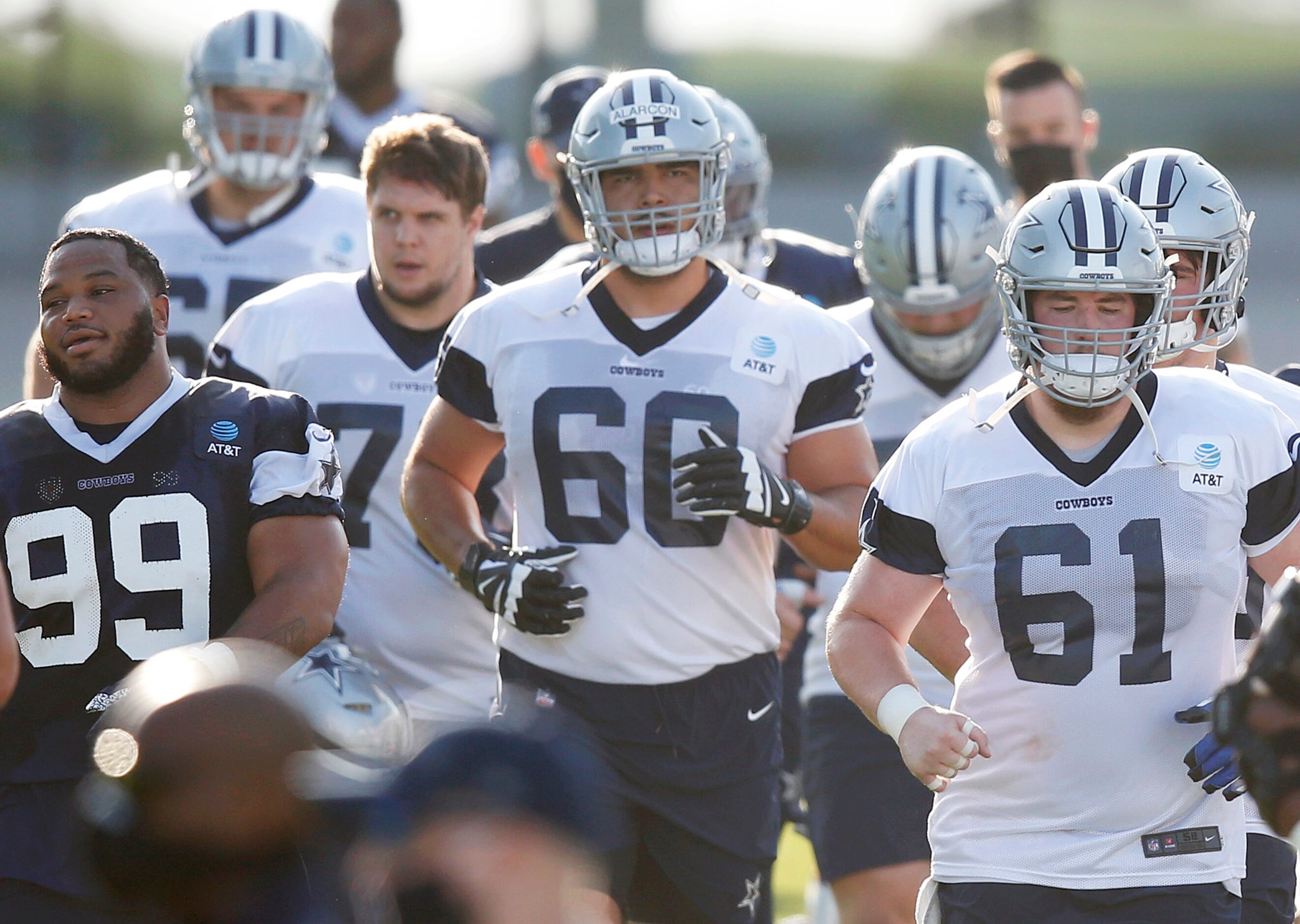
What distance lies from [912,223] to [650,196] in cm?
112

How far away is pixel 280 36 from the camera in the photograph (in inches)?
233

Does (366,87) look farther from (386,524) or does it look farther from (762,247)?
(386,524)

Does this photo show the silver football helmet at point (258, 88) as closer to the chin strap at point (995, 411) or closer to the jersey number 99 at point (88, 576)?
the jersey number 99 at point (88, 576)

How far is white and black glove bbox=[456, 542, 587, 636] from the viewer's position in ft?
13.4

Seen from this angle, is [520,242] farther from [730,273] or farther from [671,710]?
[671,710]

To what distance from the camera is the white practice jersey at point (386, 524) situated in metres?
4.80

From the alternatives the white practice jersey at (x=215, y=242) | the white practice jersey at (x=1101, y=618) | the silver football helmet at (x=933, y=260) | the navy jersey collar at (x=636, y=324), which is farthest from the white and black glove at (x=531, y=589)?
the white practice jersey at (x=215, y=242)

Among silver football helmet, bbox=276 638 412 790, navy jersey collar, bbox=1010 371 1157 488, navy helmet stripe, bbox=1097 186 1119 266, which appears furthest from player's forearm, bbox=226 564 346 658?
navy helmet stripe, bbox=1097 186 1119 266

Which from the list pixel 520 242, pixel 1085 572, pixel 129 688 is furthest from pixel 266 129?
pixel 129 688

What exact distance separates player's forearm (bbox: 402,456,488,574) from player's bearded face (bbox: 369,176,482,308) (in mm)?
598

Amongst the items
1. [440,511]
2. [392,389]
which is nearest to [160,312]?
[440,511]

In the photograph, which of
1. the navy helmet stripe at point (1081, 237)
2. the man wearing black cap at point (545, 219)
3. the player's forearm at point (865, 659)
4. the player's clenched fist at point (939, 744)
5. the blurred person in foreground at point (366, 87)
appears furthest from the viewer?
the blurred person in foreground at point (366, 87)

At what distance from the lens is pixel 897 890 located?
15.8 ft

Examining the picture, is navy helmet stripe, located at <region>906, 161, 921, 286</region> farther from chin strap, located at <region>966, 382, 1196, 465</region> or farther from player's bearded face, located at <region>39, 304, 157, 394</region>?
player's bearded face, located at <region>39, 304, 157, 394</region>
